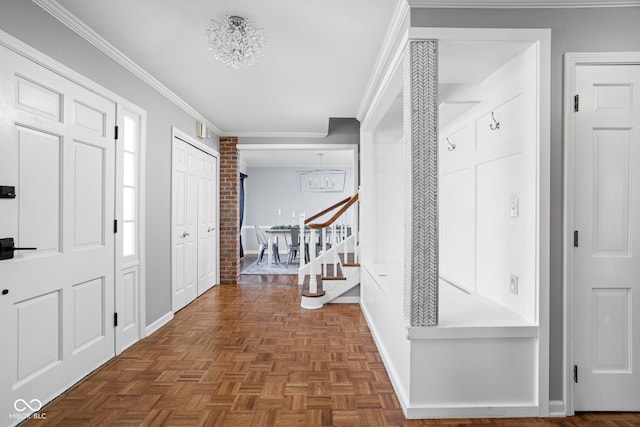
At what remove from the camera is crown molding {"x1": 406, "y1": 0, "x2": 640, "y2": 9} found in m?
1.97

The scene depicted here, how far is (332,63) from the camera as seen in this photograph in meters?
3.07

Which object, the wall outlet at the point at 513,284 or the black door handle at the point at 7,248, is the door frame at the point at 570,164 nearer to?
the wall outlet at the point at 513,284

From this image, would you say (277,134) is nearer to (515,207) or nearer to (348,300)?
(348,300)

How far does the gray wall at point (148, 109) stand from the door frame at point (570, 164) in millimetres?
3026

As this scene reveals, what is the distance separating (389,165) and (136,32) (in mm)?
2741

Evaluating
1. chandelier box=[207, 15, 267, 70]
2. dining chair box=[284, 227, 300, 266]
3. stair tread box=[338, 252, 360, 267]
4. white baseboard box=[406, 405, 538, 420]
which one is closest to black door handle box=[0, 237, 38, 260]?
chandelier box=[207, 15, 267, 70]

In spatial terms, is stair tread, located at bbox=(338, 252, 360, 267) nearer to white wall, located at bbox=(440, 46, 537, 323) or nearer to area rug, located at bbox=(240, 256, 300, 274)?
white wall, located at bbox=(440, 46, 537, 323)

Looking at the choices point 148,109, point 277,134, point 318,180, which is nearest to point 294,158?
point 318,180

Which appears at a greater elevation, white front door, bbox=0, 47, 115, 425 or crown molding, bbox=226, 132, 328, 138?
crown molding, bbox=226, 132, 328, 138

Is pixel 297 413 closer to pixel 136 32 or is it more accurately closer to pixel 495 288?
pixel 495 288

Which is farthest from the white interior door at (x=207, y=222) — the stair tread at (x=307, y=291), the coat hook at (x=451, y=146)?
the coat hook at (x=451, y=146)

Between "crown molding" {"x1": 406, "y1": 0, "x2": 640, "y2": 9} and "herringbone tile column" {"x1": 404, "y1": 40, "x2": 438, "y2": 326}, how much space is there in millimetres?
213

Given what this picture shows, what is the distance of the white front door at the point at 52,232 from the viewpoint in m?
1.91

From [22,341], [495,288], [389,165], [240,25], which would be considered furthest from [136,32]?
[495,288]
